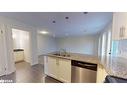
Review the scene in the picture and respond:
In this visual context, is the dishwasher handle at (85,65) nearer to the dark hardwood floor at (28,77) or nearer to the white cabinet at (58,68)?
the white cabinet at (58,68)

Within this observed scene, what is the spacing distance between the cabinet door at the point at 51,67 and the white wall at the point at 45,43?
3.78 metres

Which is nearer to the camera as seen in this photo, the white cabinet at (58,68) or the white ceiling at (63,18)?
the white cabinet at (58,68)

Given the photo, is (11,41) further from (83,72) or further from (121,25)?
(121,25)

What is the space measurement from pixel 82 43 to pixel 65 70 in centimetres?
482

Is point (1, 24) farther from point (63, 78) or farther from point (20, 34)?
point (20, 34)

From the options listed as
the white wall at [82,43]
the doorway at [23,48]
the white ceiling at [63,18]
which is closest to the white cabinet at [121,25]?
the white ceiling at [63,18]

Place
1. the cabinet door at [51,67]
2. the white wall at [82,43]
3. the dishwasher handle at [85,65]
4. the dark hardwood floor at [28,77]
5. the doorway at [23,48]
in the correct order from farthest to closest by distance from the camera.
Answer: the white wall at [82,43], the doorway at [23,48], the cabinet door at [51,67], the dark hardwood floor at [28,77], the dishwasher handle at [85,65]

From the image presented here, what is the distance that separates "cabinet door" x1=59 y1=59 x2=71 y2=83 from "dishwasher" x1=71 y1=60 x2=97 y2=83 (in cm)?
9

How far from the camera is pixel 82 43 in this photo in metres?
6.64

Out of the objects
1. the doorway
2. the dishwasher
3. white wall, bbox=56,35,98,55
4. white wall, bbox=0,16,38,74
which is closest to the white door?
white wall, bbox=0,16,38,74

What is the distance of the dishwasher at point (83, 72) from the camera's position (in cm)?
169

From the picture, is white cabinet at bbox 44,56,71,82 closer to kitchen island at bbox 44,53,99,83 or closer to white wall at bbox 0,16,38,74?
kitchen island at bbox 44,53,99,83
